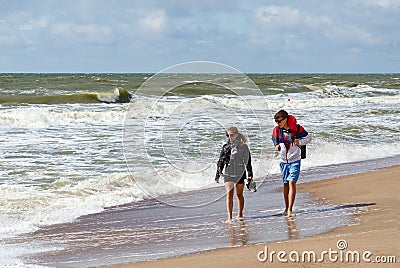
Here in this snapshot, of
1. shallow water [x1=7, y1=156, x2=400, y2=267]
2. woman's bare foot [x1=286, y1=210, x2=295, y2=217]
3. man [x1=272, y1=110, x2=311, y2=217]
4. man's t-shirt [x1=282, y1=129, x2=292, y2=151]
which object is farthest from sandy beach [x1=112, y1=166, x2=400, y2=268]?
man's t-shirt [x1=282, y1=129, x2=292, y2=151]

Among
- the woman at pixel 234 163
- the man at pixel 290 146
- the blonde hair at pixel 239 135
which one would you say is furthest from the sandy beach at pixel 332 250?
the blonde hair at pixel 239 135

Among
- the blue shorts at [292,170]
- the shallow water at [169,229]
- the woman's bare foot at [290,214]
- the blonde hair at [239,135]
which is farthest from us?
the blue shorts at [292,170]

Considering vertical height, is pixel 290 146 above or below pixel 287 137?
below

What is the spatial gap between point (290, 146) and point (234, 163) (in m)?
0.76

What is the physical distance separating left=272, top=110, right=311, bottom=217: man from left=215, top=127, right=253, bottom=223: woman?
1.53ft

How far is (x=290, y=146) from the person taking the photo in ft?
25.0

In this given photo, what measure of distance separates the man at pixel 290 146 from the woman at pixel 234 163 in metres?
0.47

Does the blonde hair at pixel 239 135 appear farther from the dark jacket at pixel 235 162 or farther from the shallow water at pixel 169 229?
the shallow water at pixel 169 229

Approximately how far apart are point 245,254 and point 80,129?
14.8m

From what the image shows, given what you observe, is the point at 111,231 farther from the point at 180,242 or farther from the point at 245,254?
the point at 245,254

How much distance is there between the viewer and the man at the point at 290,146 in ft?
24.9

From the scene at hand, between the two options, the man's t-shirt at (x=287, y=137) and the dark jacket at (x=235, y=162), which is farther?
the man's t-shirt at (x=287, y=137)

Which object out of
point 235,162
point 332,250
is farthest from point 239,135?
point 332,250

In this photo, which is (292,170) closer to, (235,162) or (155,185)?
(235,162)
